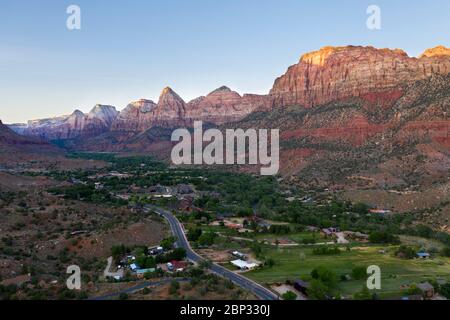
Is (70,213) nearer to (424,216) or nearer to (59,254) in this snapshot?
(59,254)

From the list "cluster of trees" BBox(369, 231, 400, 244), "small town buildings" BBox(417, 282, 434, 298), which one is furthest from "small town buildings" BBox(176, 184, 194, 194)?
"small town buildings" BBox(417, 282, 434, 298)

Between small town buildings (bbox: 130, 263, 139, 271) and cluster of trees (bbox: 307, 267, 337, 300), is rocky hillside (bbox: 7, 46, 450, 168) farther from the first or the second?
small town buildings (bbox: 130, 263, 139, 271)

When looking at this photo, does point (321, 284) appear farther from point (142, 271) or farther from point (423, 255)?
point (423, 255)

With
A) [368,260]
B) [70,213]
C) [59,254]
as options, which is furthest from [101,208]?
[368,260]

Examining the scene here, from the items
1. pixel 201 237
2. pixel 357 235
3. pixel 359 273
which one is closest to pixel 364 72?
pixel 357 235

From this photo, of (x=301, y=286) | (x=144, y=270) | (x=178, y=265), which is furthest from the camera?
(x=178, y=265)

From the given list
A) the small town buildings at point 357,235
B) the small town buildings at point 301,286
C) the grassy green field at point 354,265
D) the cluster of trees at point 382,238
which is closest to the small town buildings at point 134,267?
the grassy green field at point 354,265


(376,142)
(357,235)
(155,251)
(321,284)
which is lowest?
(357,235)
